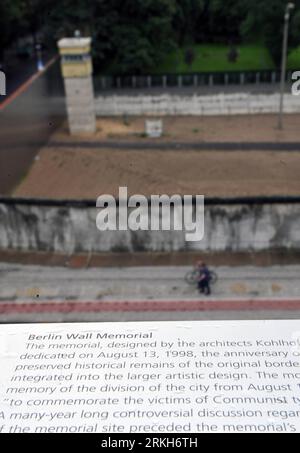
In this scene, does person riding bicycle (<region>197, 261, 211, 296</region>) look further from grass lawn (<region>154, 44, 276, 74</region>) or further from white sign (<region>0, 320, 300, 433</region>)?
grass lawn (<region>154, 44, 276, 74</region>)

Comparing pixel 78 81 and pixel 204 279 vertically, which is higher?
pixel 78 81

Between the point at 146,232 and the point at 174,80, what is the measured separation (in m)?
23.0

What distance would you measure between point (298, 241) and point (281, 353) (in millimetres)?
9172

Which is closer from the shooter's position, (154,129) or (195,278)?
(195,278)

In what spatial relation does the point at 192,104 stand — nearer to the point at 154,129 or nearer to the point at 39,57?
the point at 154,129

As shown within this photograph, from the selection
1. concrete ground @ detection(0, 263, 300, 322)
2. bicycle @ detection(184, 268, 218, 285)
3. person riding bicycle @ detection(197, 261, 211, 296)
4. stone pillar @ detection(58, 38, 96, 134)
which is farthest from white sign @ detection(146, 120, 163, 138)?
person riding bicycle @ detection(197, 261, 211, 296)

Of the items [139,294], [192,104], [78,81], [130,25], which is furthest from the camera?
[130,25]

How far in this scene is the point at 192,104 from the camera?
31422 millimetres

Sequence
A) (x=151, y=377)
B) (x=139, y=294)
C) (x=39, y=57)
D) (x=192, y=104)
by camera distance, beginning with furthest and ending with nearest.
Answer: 1. (x=39, y=57)
2. (x=192, y=104)
3. (x=139, y=294)
4. (x=151, y=377)

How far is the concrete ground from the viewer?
40.4 ft

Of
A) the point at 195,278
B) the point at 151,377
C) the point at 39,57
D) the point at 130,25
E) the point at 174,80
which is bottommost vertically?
the point at 195,278

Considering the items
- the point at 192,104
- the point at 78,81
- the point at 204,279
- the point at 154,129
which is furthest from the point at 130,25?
the point at 204,279

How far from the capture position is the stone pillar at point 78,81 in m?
26.0

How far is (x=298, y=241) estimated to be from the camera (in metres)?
14.6
